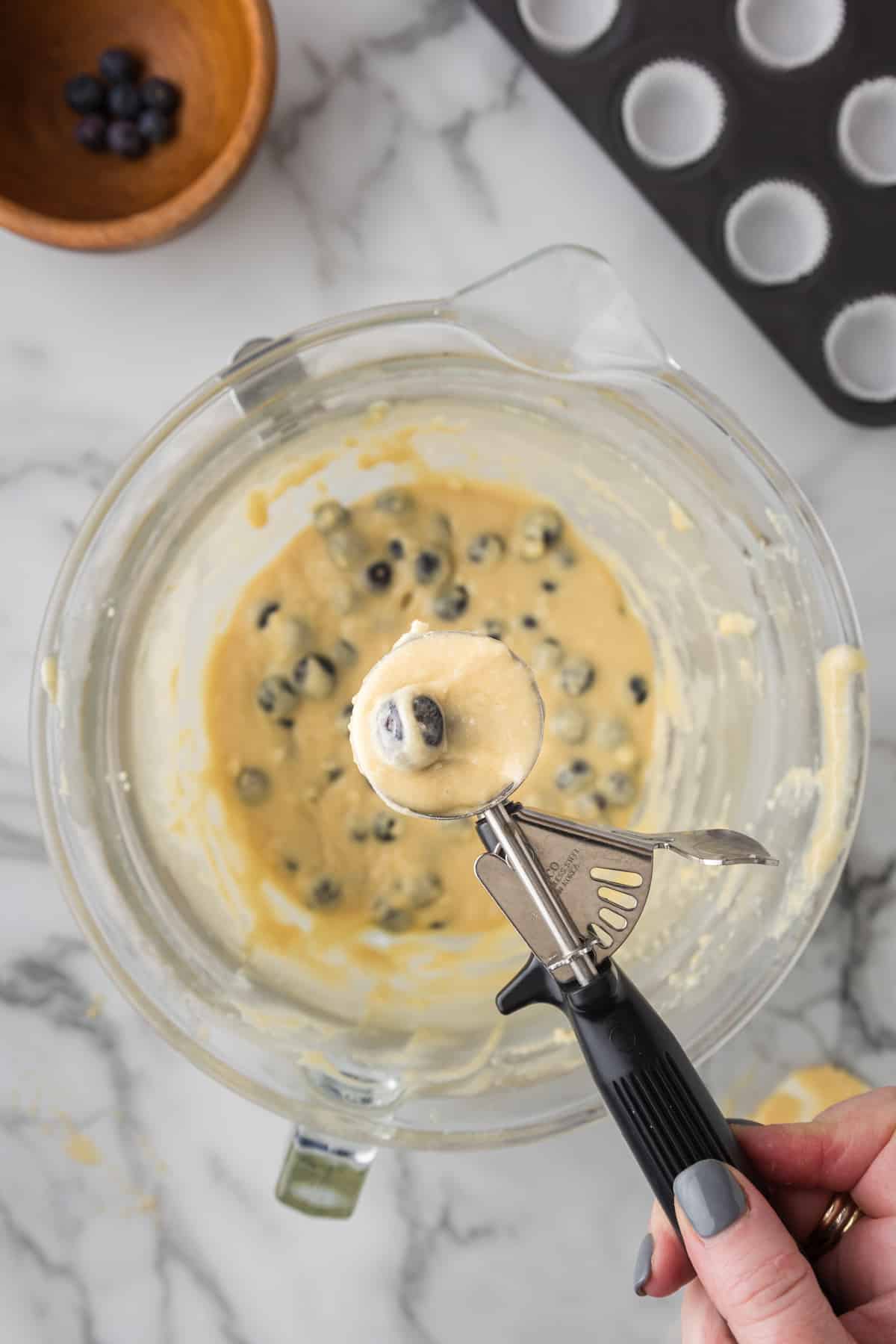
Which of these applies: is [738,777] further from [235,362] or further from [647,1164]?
[235,362]

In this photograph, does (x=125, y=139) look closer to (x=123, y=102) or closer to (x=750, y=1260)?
(x=123, y=102)

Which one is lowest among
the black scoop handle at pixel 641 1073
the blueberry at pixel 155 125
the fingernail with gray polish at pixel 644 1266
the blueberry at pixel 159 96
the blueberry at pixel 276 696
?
the fingernail with gray polish at pixel 644 1266

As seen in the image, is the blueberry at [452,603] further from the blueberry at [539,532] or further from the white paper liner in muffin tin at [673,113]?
the white paper liner in muffin tin at [673,113]

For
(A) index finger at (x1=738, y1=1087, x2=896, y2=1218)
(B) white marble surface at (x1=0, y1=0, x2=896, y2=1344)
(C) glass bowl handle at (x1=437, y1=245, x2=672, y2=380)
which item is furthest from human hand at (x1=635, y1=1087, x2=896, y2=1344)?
(C) glass bowl handle at (x1=437, y1=245, x2=672, y2=380)

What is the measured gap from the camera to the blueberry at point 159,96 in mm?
1104

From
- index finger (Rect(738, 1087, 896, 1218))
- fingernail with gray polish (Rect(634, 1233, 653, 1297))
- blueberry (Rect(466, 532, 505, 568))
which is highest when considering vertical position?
blueberry (Rect(466, 532, 505, 568))

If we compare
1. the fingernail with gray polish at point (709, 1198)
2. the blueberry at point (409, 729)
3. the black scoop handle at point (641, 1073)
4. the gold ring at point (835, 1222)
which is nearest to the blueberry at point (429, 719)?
the blueberry at point (409, 729)

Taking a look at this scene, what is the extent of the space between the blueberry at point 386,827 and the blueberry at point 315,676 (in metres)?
0.12

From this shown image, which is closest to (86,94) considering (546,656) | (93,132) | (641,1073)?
(93,132)

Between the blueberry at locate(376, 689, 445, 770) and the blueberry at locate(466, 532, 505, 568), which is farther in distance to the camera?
the blueberry at locate(466, 532, 505, 568)

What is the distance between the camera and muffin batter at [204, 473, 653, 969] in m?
1.07

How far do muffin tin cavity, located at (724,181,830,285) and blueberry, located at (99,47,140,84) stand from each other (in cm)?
57

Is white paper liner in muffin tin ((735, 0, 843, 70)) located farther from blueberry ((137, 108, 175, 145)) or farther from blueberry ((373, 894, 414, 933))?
blueberry ((373, 894, 414, 933))

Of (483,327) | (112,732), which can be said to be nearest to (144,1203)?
(112,732)
